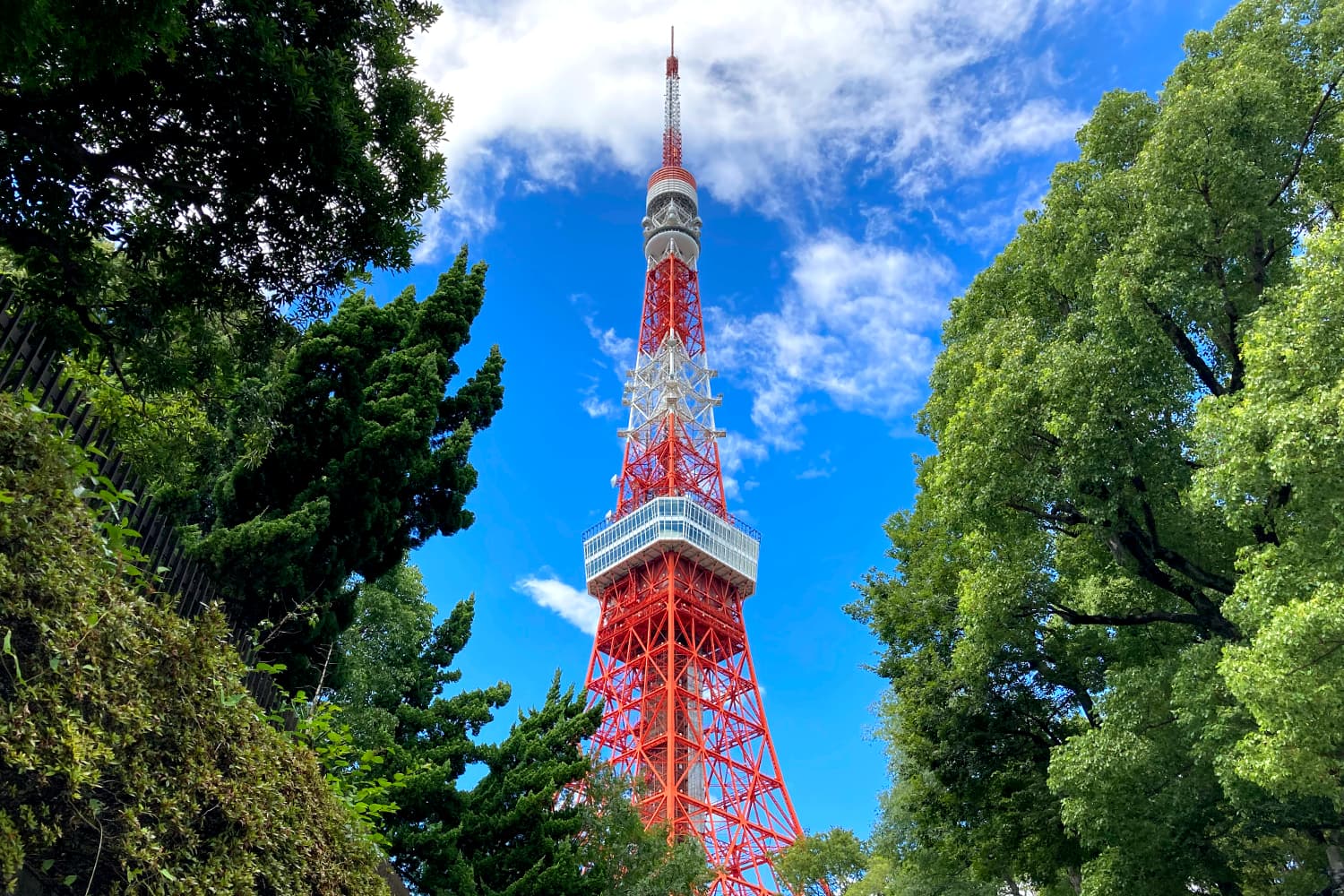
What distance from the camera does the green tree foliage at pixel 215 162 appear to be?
5082 mm

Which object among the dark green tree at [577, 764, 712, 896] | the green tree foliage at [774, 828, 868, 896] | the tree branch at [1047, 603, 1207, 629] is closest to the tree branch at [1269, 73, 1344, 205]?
the tree branch at [1047, 603, 1207, 629]

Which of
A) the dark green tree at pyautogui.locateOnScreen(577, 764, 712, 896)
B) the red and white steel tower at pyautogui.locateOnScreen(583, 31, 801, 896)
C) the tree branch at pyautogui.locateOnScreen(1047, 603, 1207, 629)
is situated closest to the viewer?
the tree branch at pyautogui.locateOnScreen(1047, 603, 1207, 629)

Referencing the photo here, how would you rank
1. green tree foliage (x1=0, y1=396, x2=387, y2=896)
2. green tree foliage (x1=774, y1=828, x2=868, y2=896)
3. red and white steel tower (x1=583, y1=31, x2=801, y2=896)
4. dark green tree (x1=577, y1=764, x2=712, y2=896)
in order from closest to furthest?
green tree foliage (x1=0, y1=396, x2=387, y2=896), dark green tree (x1=577, y1=764, x2=712, y2=896), green tree foliage (x1=774, y1=828, x2=868, y2=896), red and white steel tower (x1=583, y1=31, x2=801, y2=896)

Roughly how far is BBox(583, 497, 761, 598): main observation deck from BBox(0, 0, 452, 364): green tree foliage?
4083 centimetres

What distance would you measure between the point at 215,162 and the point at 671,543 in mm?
41816

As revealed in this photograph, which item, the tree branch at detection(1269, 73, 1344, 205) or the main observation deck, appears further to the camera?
the main observation deck

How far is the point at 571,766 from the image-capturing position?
12.6 metres

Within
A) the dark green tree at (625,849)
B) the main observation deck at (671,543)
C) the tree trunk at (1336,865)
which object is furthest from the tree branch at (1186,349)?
the main observation deck at (671,543)

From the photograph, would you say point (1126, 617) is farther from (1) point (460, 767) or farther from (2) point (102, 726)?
(2) point (102, 726)

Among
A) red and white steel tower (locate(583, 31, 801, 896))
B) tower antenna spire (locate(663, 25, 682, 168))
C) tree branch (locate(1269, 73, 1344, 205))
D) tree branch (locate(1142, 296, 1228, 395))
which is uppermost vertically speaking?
tower antenna spire (locate(663, 25, 682, 168))

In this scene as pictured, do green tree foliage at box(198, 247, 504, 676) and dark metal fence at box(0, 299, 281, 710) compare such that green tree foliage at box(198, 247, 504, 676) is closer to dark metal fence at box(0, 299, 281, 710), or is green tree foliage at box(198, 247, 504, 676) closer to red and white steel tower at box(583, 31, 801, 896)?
dark metal fence at box(0, 299, 281, 710)

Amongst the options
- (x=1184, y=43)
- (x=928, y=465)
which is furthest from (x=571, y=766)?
(x=1184, y=43)

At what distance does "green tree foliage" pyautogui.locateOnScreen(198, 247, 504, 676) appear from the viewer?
8.11m

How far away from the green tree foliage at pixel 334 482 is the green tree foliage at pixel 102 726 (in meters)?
3.28
